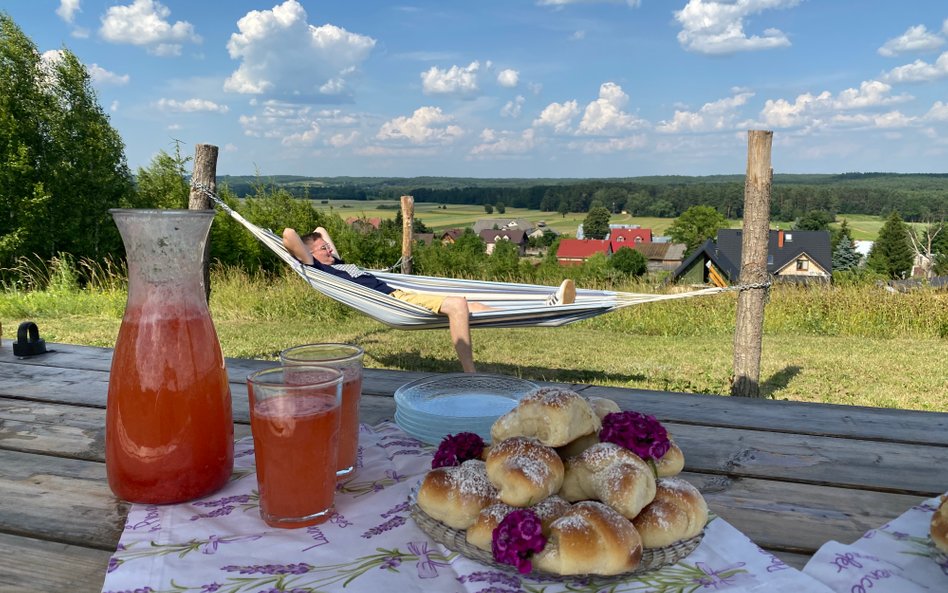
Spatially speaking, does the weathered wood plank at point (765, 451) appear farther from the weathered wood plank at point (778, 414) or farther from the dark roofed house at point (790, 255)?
the dark roofed house at point (790, 255)

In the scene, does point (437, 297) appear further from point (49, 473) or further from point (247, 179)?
point (247, 179)

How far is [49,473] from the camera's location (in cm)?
89

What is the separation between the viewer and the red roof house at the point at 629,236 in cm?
4430

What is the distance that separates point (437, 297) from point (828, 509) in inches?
119

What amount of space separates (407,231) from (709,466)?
5877mm

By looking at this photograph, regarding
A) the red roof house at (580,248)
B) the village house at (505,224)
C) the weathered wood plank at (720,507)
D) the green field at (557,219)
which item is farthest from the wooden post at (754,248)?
the red roof house at (580,248)

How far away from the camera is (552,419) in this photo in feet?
2.19

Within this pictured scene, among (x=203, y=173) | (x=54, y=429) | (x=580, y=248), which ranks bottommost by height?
(x=580, y=248)

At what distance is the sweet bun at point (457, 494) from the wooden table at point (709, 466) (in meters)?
0.30

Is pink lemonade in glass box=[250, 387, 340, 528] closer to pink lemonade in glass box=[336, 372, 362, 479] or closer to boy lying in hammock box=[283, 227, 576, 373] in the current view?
pink lemonade in glass box=[336, 372, 362, 479]

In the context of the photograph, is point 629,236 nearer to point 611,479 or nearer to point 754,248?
point 754,248

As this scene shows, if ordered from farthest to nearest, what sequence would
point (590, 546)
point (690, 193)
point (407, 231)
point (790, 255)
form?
point (690, 193)
point (790, 255)
point (407, 231)
point (590, 546)

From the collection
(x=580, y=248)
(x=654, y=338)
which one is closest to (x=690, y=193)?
(x=580, y=248)

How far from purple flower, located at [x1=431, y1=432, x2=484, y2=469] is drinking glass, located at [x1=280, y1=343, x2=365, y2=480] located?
15cm
